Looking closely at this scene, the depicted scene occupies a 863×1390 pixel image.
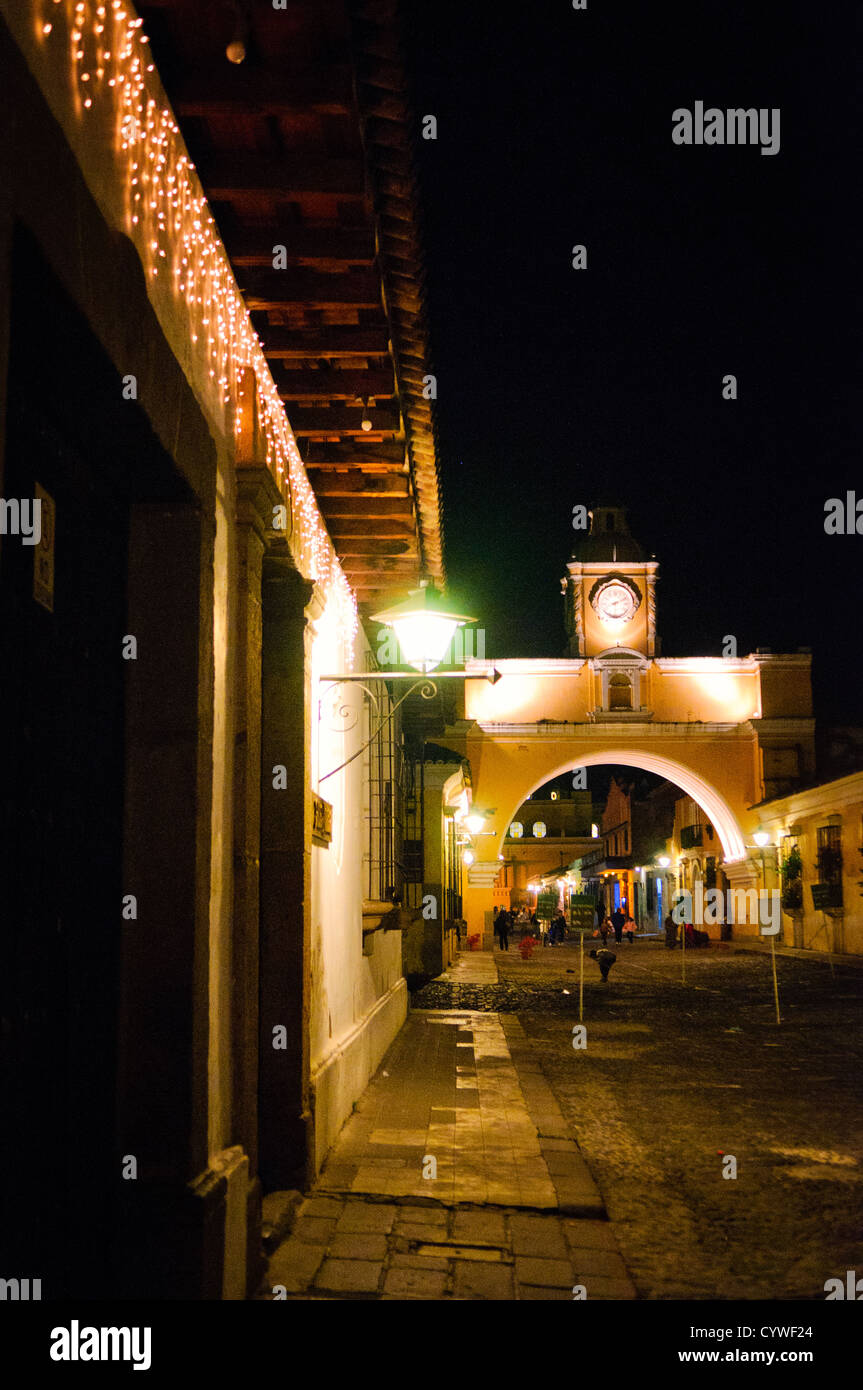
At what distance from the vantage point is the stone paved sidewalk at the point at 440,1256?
170 inches

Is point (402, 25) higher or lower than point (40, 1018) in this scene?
higher

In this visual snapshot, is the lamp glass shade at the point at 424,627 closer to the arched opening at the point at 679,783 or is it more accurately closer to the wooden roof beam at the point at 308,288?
the wooden roof beam at the point at 308,288

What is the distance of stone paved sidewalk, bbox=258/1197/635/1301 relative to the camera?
4324mm

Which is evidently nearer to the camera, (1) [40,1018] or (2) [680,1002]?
(1) [40,1018]

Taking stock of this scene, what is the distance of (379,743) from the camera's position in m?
10.9

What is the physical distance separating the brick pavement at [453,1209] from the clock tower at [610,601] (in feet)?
103

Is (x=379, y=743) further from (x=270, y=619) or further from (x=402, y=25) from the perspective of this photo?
(x=402, y=25)

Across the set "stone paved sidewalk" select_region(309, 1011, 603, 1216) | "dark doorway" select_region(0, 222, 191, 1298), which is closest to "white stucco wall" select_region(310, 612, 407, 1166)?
"stone paved sidewalk" select_region(309, 1011, 603, 1216)

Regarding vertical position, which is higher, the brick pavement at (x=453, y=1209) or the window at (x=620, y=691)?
the window at (x=620, y=691)

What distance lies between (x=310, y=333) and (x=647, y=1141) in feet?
17.3

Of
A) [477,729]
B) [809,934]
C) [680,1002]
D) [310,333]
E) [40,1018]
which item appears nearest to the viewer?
[40,1018]

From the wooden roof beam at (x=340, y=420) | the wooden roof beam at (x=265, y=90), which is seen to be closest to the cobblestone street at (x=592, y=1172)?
the wooden roof beam at (x=340, y=420)
